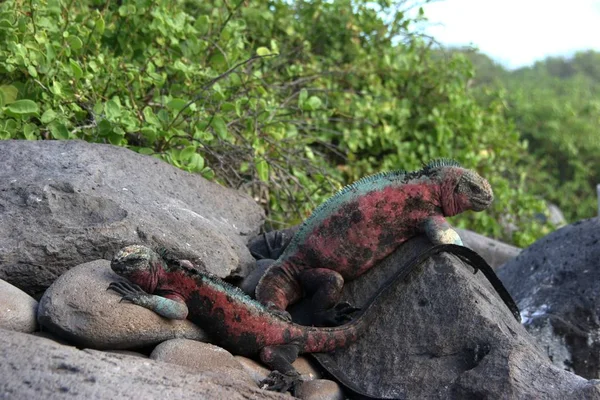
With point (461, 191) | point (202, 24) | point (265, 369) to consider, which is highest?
point (202, 24)

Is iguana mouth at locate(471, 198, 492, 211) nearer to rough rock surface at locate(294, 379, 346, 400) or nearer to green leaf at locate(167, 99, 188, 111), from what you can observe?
rough rock surface at locate(294, 379, 346, 400)

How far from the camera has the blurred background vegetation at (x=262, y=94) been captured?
4496 millimetres

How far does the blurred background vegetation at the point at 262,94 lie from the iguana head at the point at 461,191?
56.5 inches

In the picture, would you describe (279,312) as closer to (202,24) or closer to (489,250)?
(202,24)

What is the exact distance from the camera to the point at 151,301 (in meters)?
3.10

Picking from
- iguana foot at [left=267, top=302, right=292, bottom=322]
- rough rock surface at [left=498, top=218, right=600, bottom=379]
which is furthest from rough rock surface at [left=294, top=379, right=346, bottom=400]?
rough rock surface at [left=498, top=218, right=600, bottom=379]

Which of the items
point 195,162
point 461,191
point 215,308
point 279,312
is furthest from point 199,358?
point 195,162

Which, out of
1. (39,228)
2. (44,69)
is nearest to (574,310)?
(39,228)

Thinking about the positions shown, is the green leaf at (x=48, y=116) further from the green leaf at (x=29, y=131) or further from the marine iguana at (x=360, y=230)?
the marine iguana at (x=360, y=230)

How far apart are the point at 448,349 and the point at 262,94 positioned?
268 centimetres

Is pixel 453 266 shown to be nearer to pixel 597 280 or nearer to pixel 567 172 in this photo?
pixel 597 280

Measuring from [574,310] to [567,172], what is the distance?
306 inches

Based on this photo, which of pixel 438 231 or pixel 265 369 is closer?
pixel 265 369

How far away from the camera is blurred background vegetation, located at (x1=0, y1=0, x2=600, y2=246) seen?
4.50 meters
